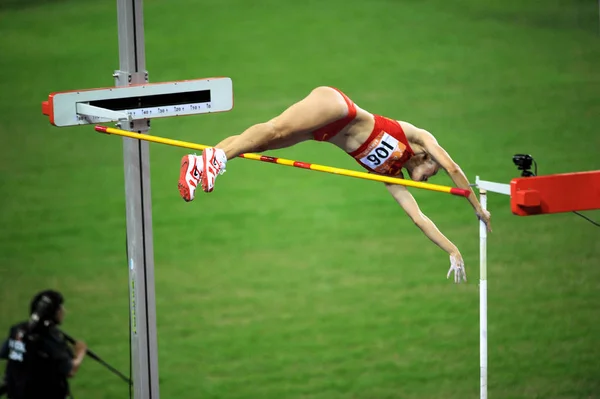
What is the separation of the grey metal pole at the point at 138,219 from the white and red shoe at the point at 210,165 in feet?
3.78

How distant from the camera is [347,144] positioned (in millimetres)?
6543

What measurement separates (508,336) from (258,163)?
8.60ft

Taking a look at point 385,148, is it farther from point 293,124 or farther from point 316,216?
point 316,216

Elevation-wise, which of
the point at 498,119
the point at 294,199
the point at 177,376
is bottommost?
the point at 177,376

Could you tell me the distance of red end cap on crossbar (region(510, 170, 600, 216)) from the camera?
Result: 5.64 metres

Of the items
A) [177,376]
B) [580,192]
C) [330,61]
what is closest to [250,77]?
[330,61]

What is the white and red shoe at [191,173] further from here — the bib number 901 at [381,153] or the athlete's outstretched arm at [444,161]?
the athlete's outstretched arm at [444,161]

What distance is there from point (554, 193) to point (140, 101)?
8.65ft

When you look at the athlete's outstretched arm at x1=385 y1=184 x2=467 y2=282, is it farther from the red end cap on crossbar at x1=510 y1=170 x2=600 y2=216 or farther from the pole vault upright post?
the pole vault upright post

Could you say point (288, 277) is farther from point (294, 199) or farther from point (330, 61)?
point (330, 61)

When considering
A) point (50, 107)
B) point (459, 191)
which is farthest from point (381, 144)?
point (50, 107)

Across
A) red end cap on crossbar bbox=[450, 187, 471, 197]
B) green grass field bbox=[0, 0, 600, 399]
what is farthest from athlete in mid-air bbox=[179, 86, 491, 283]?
green grass field bbox=[0, 0, 600, 399]

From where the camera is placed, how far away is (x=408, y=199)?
22.0 feet

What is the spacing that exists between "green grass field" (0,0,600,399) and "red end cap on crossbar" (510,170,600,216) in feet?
10.6
